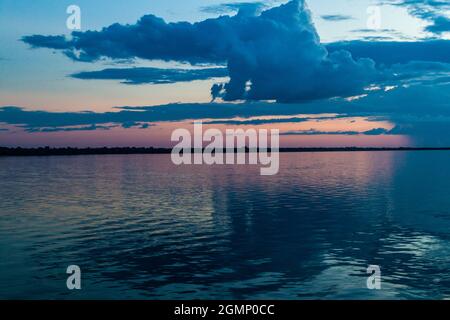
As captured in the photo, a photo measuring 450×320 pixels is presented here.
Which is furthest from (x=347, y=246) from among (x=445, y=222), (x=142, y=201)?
(x=142, y=201)

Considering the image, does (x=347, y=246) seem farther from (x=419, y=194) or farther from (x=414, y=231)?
(x=419, y=194)

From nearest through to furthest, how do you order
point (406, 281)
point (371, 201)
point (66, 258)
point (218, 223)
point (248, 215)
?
point (406, 281) → point (66, 258) → point (218, 223) → point (248, 215) → point (371, 201)

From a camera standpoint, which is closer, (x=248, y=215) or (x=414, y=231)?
(x=414, y=231)

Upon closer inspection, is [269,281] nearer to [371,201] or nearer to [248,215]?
[248,215]

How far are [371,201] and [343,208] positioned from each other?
9609 millimetres

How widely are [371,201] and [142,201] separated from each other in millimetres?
31672

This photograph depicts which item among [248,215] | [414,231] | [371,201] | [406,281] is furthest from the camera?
[371,201]

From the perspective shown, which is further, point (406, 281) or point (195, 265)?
point (195, 265)

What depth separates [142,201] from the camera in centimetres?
6831

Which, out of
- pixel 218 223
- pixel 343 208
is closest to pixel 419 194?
pixel 343 208
